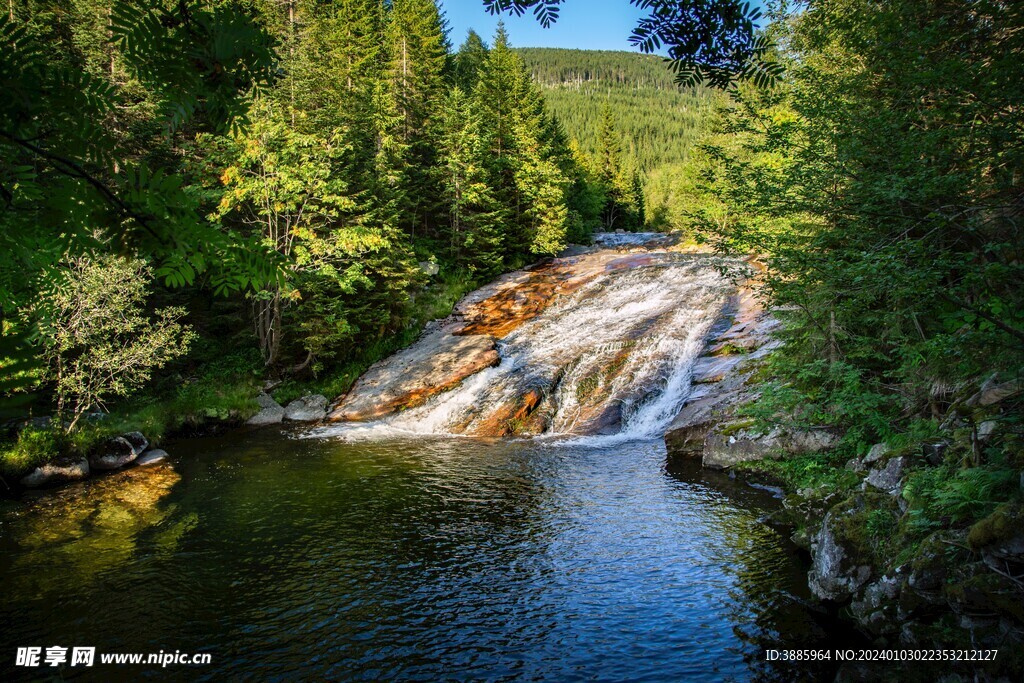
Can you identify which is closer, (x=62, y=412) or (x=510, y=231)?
(x=62, y=412)

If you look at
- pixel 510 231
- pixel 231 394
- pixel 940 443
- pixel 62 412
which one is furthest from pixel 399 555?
pixel 510 231

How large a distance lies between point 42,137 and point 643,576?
8903 millimetres

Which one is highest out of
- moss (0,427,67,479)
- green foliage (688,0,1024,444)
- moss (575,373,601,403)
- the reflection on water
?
green foliage (688,0,1024,444)

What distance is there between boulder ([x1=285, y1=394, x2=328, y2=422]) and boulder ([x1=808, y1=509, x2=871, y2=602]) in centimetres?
1567

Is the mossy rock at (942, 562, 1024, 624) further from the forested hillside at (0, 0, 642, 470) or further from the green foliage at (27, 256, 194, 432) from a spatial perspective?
the green foliage at (27, 256, 194, 432)

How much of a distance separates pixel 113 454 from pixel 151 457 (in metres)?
0.85

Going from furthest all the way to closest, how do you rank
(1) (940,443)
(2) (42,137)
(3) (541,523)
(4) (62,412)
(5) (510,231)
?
1. (5) (510,231)
2. (4) (62,412)
3. (3) (541,523)
4. (1) (940,443)
5. (2) (42,137)

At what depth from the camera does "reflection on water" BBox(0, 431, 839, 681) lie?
6980 millimetres

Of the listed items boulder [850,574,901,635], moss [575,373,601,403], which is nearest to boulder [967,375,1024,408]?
boulder [850,574,901,635]

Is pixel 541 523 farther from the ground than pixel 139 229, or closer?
closer

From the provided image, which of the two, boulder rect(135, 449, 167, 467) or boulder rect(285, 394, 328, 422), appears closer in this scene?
boulder rect(135, 449, 167, 467)

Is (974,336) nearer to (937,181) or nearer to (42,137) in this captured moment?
(937,181)

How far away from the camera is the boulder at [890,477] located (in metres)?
7.49

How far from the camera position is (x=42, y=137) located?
4.07ft
